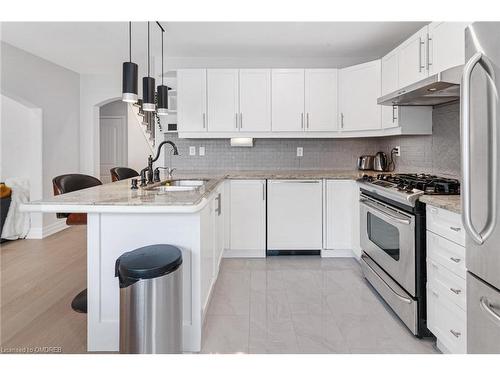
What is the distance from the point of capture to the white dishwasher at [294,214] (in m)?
3.55

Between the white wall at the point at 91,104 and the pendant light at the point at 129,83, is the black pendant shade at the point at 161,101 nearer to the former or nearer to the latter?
the pendant light at the point at 129,83

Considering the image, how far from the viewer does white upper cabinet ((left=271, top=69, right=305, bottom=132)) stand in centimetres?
382

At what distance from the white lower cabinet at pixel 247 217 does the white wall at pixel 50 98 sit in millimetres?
2947

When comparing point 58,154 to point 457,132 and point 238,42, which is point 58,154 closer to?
point 238,42

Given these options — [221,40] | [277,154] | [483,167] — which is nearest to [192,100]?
[221,40]

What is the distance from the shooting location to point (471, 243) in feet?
4.58

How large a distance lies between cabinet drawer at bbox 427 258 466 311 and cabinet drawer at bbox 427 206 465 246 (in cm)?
19

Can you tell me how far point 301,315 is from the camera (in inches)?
90.5

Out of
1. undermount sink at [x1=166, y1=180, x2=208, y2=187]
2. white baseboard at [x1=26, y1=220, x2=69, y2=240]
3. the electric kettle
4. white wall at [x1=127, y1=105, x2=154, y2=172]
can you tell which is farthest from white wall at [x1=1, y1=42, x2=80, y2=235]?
the electric kettle

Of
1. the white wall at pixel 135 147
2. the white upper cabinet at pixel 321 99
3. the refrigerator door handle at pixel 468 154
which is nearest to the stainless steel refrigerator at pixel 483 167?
the refrigerator door handle at pixel 468 154

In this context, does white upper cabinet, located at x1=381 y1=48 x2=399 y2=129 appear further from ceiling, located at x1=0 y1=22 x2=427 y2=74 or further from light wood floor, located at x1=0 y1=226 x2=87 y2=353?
light wood floor, located at x1=0 y1=226 x2=87 y2=353

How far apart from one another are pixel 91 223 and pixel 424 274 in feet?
6.64

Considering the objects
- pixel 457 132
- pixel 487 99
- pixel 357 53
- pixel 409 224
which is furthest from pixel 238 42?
pixel 487 99

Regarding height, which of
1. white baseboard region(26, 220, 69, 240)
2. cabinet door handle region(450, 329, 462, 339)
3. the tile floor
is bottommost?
the tile floor
